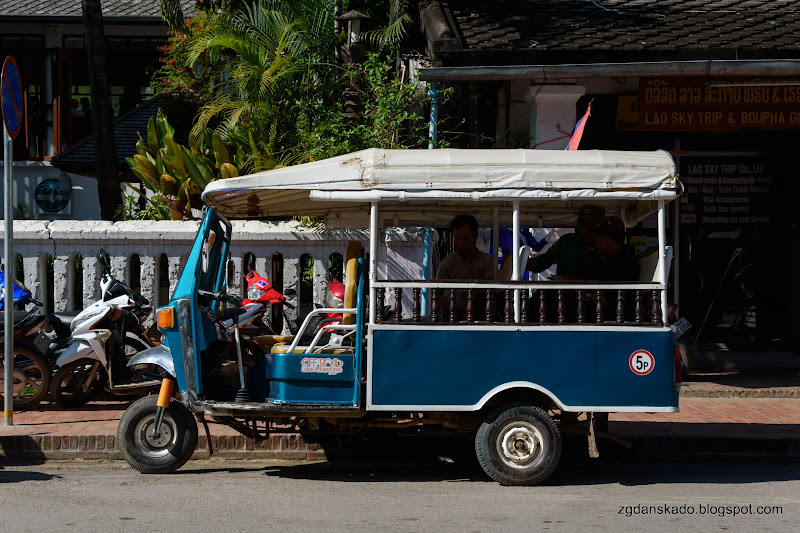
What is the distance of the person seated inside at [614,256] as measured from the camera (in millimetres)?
6648

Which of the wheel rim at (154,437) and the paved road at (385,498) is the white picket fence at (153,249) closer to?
the paved road at (385,498)

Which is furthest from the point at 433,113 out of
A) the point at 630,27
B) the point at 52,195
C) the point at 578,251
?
the point at 52,195

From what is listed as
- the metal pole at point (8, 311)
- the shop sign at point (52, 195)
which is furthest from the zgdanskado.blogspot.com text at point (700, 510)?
the shop sign at point (52, 195)

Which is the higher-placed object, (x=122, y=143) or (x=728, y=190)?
(x=122, y=143)

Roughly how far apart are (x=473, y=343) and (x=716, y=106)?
599cm

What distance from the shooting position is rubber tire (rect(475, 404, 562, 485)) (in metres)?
6.25

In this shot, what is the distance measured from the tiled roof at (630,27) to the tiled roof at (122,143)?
797 cm

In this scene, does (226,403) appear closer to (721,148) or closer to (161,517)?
(161,517)

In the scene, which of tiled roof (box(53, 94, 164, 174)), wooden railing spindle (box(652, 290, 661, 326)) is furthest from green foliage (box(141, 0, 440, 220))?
wooden railing spindle (box(652, 290, 661, 326))

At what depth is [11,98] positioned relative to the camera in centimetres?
784

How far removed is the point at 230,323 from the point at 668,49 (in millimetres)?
5330

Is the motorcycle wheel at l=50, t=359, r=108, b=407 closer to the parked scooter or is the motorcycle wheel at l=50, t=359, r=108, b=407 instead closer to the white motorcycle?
the white motorcycle

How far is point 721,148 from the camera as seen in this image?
11.7 meters

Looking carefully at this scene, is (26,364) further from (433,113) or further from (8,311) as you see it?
(433,113)
